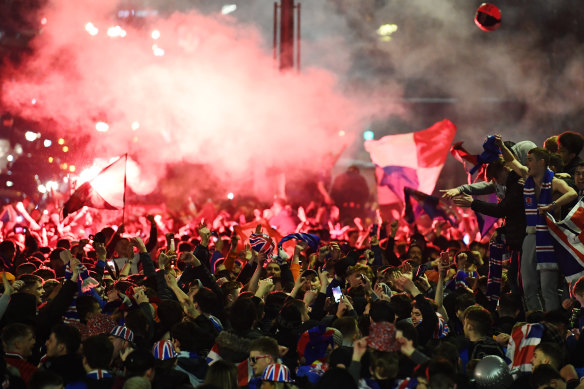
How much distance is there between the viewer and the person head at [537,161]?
5672 millimetres

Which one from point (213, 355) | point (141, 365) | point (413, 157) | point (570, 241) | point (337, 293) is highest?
point (141, 365)

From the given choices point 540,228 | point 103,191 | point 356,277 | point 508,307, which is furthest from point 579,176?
point 103,191

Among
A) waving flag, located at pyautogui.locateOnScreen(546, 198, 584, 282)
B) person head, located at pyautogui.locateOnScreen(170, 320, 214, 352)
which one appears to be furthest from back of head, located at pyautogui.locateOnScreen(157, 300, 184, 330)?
waving flag, located at pyautogui.locateOnScreen(546, 198, 584, 282)

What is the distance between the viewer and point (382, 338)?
3766mm

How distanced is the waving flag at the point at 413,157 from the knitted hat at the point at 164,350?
8608mm

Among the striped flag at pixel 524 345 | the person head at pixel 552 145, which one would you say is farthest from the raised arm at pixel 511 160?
the striped flag at pixel 524 345

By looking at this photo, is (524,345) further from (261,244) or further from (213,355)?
(261,244)

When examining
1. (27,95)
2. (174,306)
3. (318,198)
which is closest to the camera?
(174,306)

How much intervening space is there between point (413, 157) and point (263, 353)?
9148 millimetres

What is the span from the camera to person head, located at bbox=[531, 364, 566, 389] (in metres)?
3.62

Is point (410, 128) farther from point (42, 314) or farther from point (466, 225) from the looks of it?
point (42, 314)

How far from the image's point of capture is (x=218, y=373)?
3.56m

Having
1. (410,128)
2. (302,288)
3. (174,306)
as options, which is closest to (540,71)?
(410,128)

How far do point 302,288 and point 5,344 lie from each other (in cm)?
253
